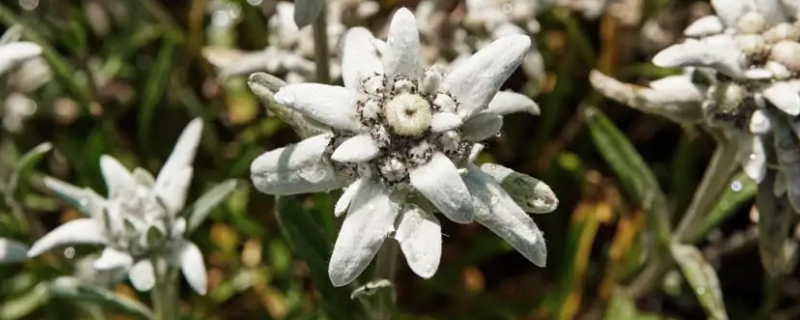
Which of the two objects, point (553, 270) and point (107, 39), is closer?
point (553, 270)

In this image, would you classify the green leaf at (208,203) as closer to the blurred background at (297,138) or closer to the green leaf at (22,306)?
the blurred background at (297,138)

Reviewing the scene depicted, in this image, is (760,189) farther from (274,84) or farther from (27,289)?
(27,289)

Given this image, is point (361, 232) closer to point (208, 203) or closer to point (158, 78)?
point (208, 203)

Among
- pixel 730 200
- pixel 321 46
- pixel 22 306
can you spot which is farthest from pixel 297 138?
pixel 730 200

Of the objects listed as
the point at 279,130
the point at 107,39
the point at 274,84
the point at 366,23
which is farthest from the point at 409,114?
the point at 107,39

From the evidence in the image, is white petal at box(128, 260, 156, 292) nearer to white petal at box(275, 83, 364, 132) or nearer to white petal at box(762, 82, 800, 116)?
Answer: white petal at box(275, 83, 364, 132)

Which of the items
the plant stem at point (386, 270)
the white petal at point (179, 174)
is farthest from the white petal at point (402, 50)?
the white petal at point (179, 174)
